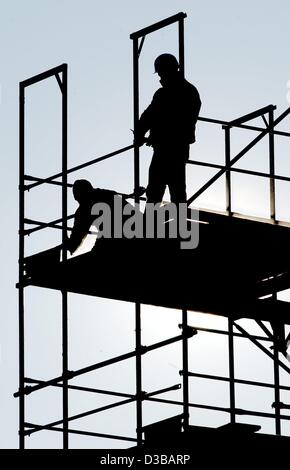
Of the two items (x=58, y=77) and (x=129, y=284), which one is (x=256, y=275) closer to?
(x=129, y=284)

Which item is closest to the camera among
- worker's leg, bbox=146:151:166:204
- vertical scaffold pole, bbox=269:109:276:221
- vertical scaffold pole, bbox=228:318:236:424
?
worker's leg, bbox=146:151:166:204

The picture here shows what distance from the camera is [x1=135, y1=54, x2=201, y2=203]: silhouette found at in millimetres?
31828

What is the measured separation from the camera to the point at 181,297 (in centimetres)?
3256

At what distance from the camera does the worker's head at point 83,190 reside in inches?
1272

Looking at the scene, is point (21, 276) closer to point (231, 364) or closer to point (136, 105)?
point (136, 105)

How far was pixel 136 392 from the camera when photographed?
31781mm

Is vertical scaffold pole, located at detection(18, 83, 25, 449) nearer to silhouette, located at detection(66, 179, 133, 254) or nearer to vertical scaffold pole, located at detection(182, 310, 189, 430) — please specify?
silhouette, located at detection(66, 179, 133, 254)

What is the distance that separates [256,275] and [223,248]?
3.71ft

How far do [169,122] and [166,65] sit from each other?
666 mm
